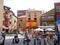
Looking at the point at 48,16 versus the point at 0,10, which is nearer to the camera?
the point at 0,10

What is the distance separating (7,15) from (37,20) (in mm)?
5644

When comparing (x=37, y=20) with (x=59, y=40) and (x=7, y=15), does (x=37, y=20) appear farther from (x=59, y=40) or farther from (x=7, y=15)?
(x=59, y=40)

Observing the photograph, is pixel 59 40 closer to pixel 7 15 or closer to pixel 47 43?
pixel 47 43

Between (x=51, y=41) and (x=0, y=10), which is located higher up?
(x=0, y=10)

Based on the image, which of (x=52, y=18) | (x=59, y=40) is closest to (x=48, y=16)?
(x=52, y=18)

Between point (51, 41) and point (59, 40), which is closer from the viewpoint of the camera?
point (51, 41)

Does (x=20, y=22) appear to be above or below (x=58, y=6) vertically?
below

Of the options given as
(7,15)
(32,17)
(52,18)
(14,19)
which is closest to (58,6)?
(52,18)

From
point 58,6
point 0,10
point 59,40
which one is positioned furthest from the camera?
point 58,6

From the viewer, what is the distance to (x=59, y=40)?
11359 mm

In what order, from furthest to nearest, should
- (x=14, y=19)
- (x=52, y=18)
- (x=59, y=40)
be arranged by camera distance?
(x=14, y=19) → (x=52, y=18) → (x=59, y=40)

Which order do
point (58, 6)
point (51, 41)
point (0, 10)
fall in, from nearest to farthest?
1. point (51, 41)
2. point (0, 10)
3. point (58, 6)

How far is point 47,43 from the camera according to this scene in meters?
10.2

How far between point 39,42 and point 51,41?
0.63m
